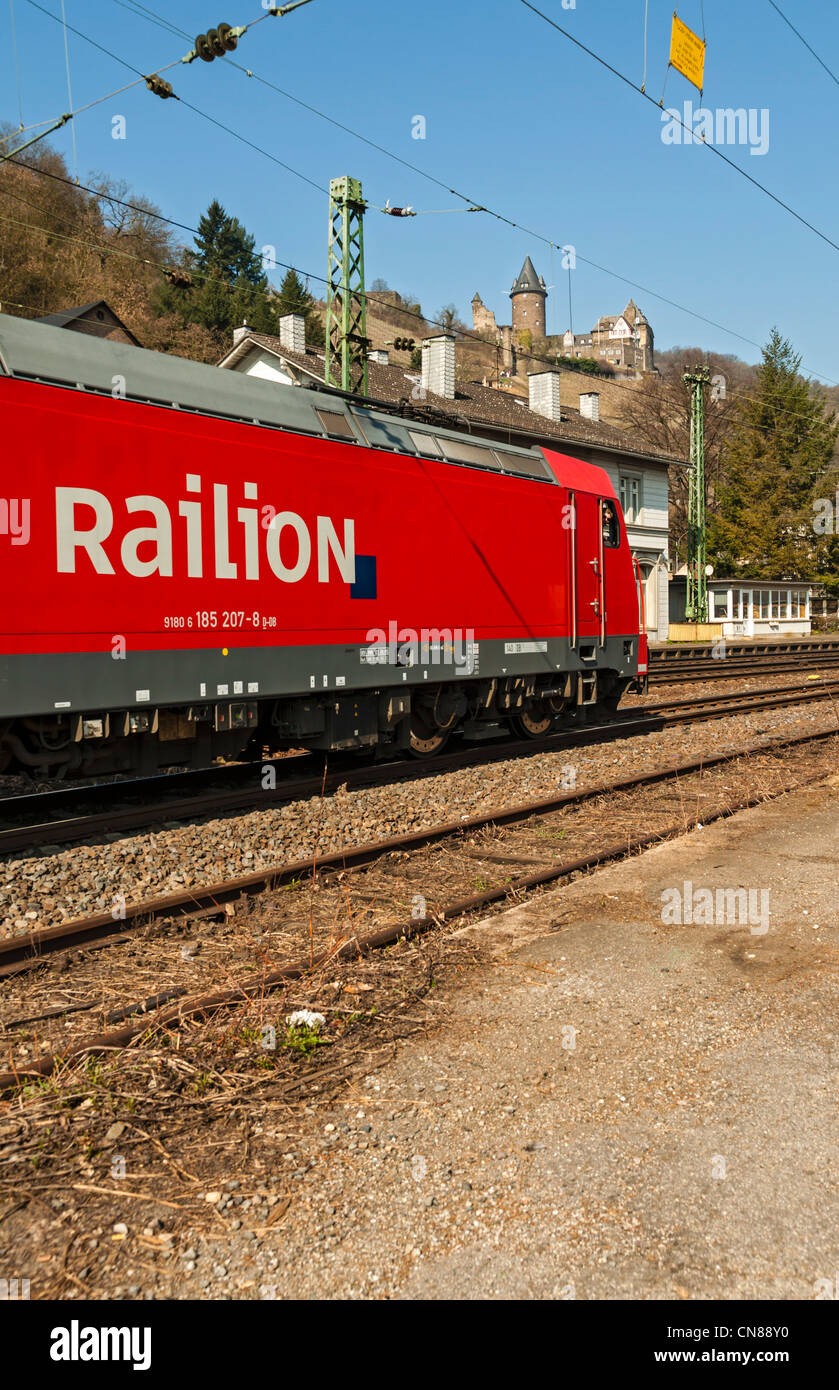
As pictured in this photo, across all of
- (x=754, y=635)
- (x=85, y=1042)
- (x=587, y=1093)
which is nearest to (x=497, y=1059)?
(x=587, y=1093)

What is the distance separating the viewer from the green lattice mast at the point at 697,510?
147 feet

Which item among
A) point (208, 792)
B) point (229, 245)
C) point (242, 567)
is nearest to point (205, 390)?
point (242, 567)

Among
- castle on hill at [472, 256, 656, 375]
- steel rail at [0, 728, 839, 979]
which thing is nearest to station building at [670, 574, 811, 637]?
steel rail at [0, 728, 839, 979]

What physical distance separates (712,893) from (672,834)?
2.01 metres

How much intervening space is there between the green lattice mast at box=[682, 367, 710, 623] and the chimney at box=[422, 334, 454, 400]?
12.0 metres

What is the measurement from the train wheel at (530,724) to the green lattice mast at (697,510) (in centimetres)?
3166

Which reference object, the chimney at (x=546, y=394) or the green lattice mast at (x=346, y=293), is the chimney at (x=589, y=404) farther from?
the green lattice mast at (x=346, y=293)

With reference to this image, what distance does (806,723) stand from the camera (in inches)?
670

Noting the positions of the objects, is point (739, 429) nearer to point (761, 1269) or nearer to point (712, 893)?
point (712, 893)

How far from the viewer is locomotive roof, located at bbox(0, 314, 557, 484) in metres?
7.73

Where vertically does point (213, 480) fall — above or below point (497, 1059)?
above

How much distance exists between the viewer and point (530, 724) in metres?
14.9
